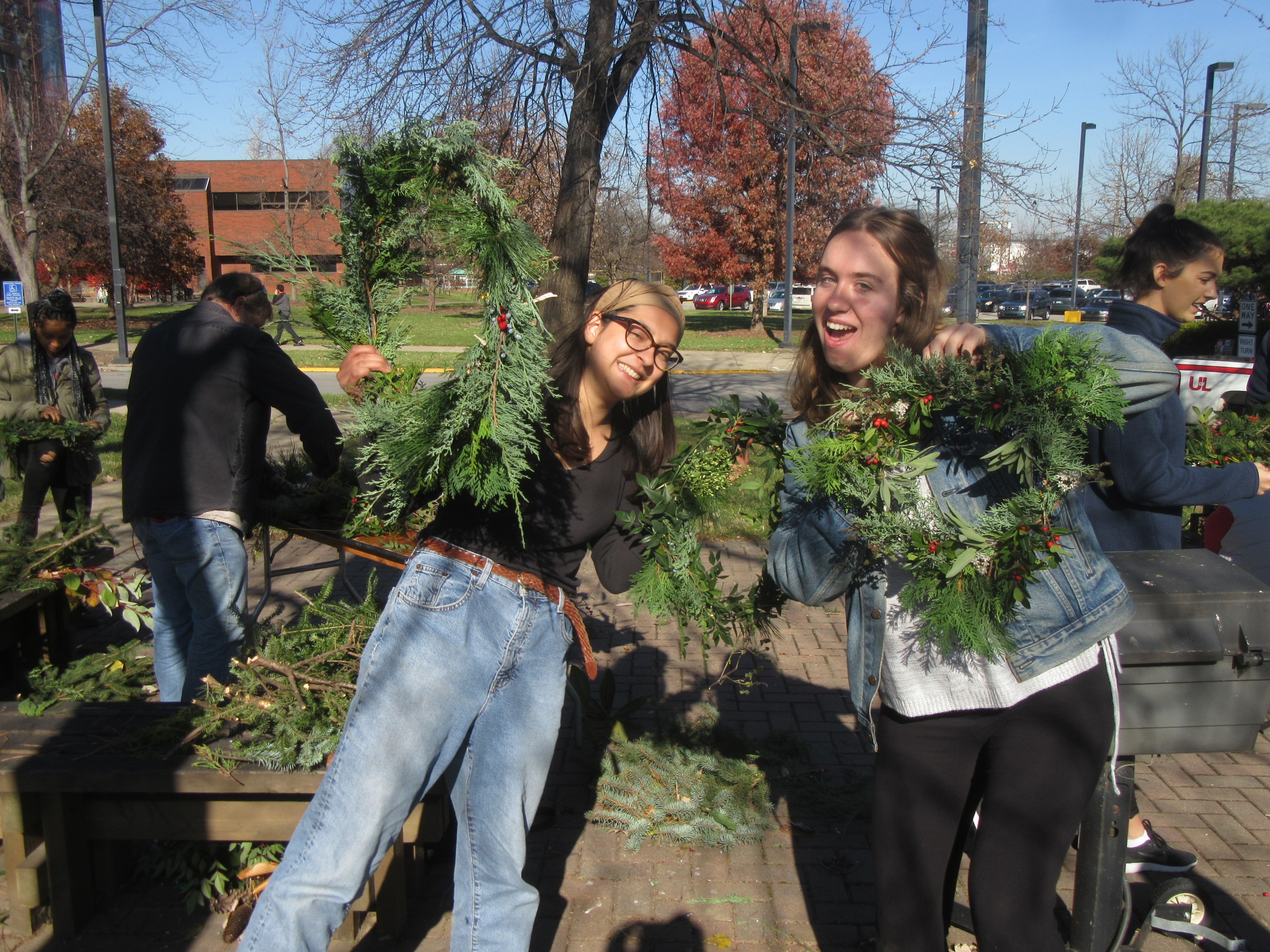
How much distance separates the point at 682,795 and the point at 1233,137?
64.1ft

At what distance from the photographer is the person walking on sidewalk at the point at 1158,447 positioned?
8.53ft

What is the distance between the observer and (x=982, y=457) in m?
1.97

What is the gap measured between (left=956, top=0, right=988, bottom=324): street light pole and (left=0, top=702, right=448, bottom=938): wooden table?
18.1 feet

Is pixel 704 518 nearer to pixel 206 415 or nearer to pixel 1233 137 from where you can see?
pixel 206 415

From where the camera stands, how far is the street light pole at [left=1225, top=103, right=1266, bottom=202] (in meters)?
14.5

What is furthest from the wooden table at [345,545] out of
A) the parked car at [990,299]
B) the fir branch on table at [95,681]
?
the parked car at [990,299]

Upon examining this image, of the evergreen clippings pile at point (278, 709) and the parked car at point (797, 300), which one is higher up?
the parked car at point (797, 300)

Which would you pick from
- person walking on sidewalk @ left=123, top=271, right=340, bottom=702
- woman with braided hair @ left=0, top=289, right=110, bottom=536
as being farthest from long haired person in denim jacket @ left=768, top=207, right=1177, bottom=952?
woman with braided hair @ left=0, top=289, right=110, bottom=536

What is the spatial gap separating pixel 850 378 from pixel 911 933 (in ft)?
4.13

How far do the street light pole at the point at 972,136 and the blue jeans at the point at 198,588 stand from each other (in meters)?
5.36

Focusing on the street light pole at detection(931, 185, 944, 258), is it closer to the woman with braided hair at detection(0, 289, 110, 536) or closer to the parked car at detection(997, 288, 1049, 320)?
the woman with braided hair at detection(0, 289, 110, 536)

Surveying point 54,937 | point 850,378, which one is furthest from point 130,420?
point 850,378

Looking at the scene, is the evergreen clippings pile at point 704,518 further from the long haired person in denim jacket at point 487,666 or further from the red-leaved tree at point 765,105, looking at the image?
the red-leaved tree at point 765,105

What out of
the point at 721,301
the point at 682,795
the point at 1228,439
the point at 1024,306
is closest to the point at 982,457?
the point at 682,795
